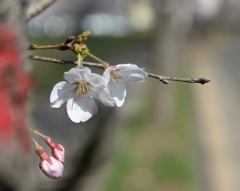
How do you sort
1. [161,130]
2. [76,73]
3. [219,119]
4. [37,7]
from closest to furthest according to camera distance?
[76,73]
[37,7]
[161,130]
[219,119]

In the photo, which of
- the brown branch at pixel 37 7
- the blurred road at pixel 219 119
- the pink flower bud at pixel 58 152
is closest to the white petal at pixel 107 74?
the pink flower bud at pixel 58 152

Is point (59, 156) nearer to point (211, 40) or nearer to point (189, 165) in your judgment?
point (189, 165)

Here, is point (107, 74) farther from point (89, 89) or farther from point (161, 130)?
point (161, 130)

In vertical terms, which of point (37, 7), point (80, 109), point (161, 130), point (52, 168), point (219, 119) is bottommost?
point (161, 130)

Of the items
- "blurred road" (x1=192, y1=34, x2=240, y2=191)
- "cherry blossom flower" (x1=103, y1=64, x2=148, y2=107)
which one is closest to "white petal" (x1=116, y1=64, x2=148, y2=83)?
"cherry blossom flower" (x1=103, y1=64, x2=148, y2=107)

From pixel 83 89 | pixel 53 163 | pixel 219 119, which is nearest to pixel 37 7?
pixel 83 89

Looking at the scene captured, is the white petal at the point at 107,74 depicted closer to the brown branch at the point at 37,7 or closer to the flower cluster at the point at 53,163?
the flower cluster at the point at 53,163

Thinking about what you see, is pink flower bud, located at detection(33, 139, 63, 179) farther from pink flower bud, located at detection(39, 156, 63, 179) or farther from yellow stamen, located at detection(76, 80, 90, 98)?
yellow stamen, located at detection(76, 80, 90, 98)

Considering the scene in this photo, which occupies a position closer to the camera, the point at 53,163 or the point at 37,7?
the point at 53,163
